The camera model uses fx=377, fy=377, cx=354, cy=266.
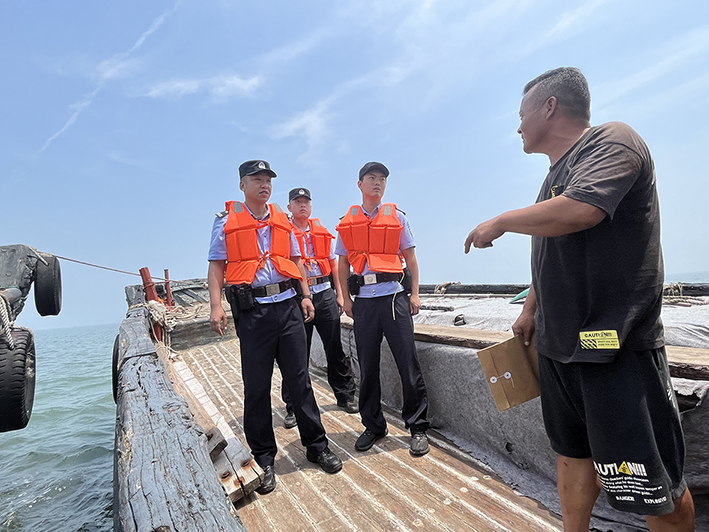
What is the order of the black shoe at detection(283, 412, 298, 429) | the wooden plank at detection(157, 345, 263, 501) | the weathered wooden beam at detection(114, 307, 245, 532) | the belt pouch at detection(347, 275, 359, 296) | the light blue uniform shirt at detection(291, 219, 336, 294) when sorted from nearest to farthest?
the weathered wooden beam at detection(114, 307, 245, 532) → the wooden plank at detection(157, 345, 263, 501) → the belt pouch at detection(347, 275, 359, 296) → the black shoe at detection(283, 412, 298, 429) → the light blue uniform shirt at detection(291, 219, 336, 294)

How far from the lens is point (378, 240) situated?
3.41 metres

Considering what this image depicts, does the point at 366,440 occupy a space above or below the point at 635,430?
below

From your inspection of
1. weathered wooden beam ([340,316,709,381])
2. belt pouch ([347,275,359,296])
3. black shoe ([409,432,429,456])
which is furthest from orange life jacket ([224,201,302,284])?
black shoe ([409,432,429,456])

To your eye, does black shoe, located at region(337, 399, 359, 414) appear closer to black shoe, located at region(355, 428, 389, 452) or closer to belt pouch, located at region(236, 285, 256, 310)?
black shoe, located at region(355, 428, 389, 452)

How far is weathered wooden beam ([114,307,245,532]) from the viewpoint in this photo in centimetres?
115

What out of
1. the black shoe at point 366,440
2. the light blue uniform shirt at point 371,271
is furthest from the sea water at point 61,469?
the light blue uniform shirt at point 371,271

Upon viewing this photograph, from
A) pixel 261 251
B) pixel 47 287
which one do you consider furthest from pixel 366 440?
pixel 47 287

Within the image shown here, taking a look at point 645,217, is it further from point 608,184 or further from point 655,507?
point 655,507

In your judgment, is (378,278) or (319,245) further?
(319,245)

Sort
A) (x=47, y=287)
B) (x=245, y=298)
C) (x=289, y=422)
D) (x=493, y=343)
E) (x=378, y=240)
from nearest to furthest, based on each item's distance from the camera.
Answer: (x=493, y=343), (x=245, y=298), (x=378, y=240), (x=289, y=422), (x=47, y=287)

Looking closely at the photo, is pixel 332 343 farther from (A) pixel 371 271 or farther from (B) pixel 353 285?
(A) pixel 371 271

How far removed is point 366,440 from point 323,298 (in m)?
1.68

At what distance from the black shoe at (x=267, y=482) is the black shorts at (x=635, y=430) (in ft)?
6.83

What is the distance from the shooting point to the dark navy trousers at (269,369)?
281 cm
